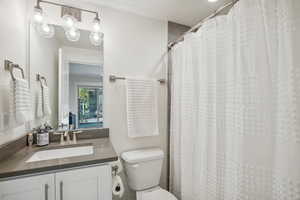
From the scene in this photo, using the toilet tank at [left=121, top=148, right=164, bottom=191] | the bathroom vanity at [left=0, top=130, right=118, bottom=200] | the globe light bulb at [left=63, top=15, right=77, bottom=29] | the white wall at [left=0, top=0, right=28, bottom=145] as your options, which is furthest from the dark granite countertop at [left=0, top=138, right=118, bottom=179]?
the globe light bulb at [left=63, top=15, right=77, bottom=29]

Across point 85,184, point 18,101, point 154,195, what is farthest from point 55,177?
point 154,195

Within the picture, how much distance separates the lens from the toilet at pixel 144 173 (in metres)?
1.52

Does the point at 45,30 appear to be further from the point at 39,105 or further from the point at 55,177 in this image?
the point at 55,177

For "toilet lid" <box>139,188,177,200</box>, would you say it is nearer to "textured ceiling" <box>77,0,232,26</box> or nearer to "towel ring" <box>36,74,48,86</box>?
"towel ring" <box>36,74,48,86</box>

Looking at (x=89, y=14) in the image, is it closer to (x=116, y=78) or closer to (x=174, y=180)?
(x=116, y=78)

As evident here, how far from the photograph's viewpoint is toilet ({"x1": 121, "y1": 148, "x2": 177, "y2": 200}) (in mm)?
1517

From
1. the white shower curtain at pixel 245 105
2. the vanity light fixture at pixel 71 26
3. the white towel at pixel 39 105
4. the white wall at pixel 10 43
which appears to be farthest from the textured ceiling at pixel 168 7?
the white towel at pixel 39 105

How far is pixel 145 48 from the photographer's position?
6.15 feet

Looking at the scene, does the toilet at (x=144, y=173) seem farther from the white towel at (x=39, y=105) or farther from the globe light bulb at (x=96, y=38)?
the globe light bulb at (x=96, y=38)

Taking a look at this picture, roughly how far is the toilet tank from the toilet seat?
48 mm

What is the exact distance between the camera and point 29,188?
0.92m

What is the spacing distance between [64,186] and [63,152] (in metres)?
0.42

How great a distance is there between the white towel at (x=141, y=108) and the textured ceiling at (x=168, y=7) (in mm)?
842

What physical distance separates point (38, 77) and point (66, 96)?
311mm
